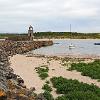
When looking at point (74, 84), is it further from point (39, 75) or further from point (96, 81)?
point (39, 75)

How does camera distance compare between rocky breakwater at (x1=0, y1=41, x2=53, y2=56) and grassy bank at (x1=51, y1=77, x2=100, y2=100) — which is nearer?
grassy bank at (x1=51, y1=77, x2=100, y2=100)

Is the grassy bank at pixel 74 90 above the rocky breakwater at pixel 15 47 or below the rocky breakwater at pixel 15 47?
above

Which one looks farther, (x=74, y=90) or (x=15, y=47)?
(x=15, y=47)

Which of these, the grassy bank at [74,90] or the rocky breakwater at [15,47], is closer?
the grassy bank at [74,90]

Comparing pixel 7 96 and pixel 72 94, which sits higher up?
pixel 7 96

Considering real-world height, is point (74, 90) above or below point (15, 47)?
above

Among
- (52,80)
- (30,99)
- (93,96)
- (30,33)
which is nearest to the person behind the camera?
(30,99)

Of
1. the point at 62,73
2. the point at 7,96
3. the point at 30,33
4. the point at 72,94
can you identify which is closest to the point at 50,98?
the point at 72,94

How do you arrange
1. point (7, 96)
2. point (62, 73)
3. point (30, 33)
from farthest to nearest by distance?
point (30, 33) → point (62, 73) → point (7, 96)

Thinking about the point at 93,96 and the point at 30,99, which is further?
the point at 93,96

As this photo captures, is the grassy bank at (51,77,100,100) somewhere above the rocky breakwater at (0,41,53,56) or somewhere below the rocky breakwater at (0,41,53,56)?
above

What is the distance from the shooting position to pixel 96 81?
2383 centimetres

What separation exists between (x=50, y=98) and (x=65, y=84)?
3.52m

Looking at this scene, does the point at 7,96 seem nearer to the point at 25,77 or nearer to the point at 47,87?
the point at 47,87
